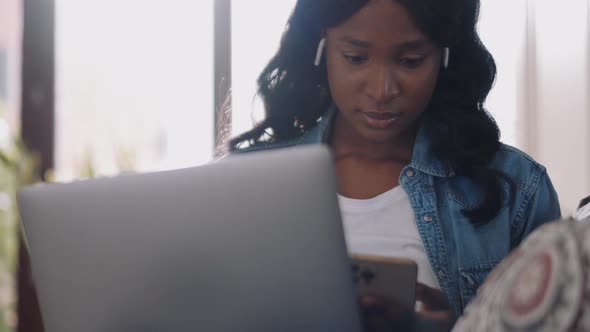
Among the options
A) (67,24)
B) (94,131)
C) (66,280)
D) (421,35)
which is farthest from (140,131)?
(66,280)

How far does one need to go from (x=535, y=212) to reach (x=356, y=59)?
0.44 metres

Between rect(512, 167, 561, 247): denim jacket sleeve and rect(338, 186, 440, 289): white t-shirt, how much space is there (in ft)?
0.66

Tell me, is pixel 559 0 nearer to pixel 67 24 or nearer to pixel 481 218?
pixel 481 218

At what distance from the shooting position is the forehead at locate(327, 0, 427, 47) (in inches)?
45.8

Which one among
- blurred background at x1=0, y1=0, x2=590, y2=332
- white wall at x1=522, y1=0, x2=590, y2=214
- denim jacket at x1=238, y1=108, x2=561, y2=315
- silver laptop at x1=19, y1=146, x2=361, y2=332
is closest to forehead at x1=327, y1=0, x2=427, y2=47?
denim jacket at x1=238, y1=108, x2=561, y2=315

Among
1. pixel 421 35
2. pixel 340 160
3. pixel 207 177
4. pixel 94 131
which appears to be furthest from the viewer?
pixel 94 131

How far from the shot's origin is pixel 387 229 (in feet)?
4.01

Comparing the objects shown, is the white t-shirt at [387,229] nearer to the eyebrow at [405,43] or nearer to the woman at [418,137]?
the woman at [418,137]

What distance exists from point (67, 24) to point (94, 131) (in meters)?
0.48

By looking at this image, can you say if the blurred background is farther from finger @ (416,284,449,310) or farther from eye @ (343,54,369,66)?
finger @ (416,284,449,310)

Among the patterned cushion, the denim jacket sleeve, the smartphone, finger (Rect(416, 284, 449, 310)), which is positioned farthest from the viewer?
the denim jacket sleeve

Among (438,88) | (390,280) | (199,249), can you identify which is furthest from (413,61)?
(199,249)

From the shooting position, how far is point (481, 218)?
4.07 ft

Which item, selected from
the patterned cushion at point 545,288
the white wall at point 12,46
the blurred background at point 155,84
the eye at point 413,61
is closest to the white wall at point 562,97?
the blurred background at point 155,84
